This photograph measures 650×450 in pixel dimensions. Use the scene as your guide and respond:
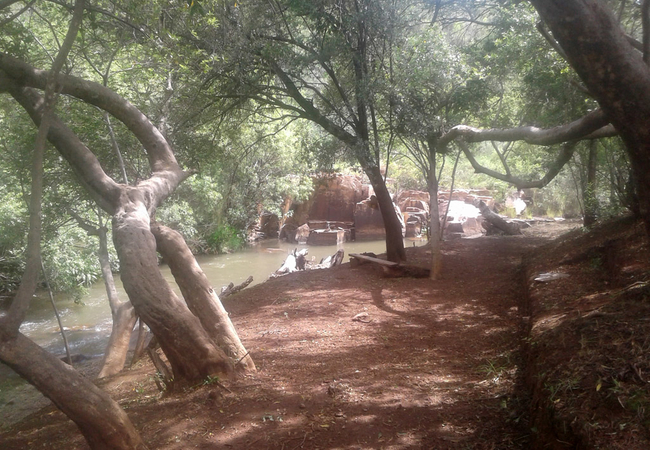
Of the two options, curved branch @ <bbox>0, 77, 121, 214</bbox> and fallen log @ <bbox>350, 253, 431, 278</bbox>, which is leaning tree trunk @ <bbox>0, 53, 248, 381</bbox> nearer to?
curved branch @ <bbox>0, 77, 121, 214</bbox>

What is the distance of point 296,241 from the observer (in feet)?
82.1

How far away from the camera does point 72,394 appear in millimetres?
2998

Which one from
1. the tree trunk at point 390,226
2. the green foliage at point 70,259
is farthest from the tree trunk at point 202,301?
the green foliage at point 70,259

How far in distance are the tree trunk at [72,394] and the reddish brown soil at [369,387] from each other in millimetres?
415

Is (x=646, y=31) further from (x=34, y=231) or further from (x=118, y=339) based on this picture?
(x=118, y=339)

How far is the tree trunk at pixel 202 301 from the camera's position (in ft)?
15.3

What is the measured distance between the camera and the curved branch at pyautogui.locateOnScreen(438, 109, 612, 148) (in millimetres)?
4746

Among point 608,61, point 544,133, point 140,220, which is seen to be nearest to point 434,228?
point 544,133

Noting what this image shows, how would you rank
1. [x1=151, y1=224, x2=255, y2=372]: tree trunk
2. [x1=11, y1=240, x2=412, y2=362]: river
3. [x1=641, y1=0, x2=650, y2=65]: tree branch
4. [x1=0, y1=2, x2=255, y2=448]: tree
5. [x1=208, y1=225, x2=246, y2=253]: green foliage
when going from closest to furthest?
1. [x1=0, y1=2, x2=255, y2=448]: tree
2. [x1=641, y1=0, x2=650, y2=65]: tree branch
3. [x1=151, y1=224, x2=255, y2=372]: tree trunk
4. [x1=11, y1=240, x2=412, y2=362]: river
5. [x1=208, y1=225, x2=246, y2=253]: green foliage

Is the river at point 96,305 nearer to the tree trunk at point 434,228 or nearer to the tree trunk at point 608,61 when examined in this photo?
the tree trunk at point 434,228

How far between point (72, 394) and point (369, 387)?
2.39 metres

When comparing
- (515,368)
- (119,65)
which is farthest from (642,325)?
(119,65)

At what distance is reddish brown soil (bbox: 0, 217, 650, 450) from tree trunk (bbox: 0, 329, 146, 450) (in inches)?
16.3

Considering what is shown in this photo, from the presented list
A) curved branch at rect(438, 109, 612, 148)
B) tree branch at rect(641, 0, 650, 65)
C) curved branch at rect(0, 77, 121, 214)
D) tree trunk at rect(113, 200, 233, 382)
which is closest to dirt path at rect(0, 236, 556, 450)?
tree trunk at rect(113, 200, 233, 382)
